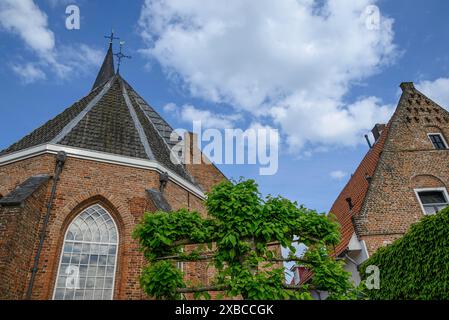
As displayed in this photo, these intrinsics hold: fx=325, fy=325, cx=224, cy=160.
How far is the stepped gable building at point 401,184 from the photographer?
1115 cm

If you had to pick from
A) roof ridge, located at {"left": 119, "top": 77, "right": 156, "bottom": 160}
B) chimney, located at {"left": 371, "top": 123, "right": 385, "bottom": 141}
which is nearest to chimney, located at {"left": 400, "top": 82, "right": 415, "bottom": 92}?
chimney, located at {"left": 371, "top": 123, "right": 385, "bottom": 141}

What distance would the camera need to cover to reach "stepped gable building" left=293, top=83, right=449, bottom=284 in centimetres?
1115

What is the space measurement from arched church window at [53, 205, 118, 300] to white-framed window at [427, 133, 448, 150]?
41.6 feet

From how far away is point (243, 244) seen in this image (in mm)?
5531

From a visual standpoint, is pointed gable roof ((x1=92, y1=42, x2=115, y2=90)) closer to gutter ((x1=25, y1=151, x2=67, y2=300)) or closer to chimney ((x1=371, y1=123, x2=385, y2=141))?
gutter ((x1=25, y1=151, x2=67, y2=300))

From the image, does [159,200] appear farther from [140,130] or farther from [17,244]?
[140,130]

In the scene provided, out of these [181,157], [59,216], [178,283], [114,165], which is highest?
[181,157]

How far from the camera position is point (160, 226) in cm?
593

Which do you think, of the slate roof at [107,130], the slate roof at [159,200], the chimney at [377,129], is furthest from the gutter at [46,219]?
the chimney at [377,129]

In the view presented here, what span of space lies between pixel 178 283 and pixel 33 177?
585 cm

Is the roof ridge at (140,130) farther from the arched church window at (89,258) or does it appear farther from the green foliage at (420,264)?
the green foliage at (420,264)
